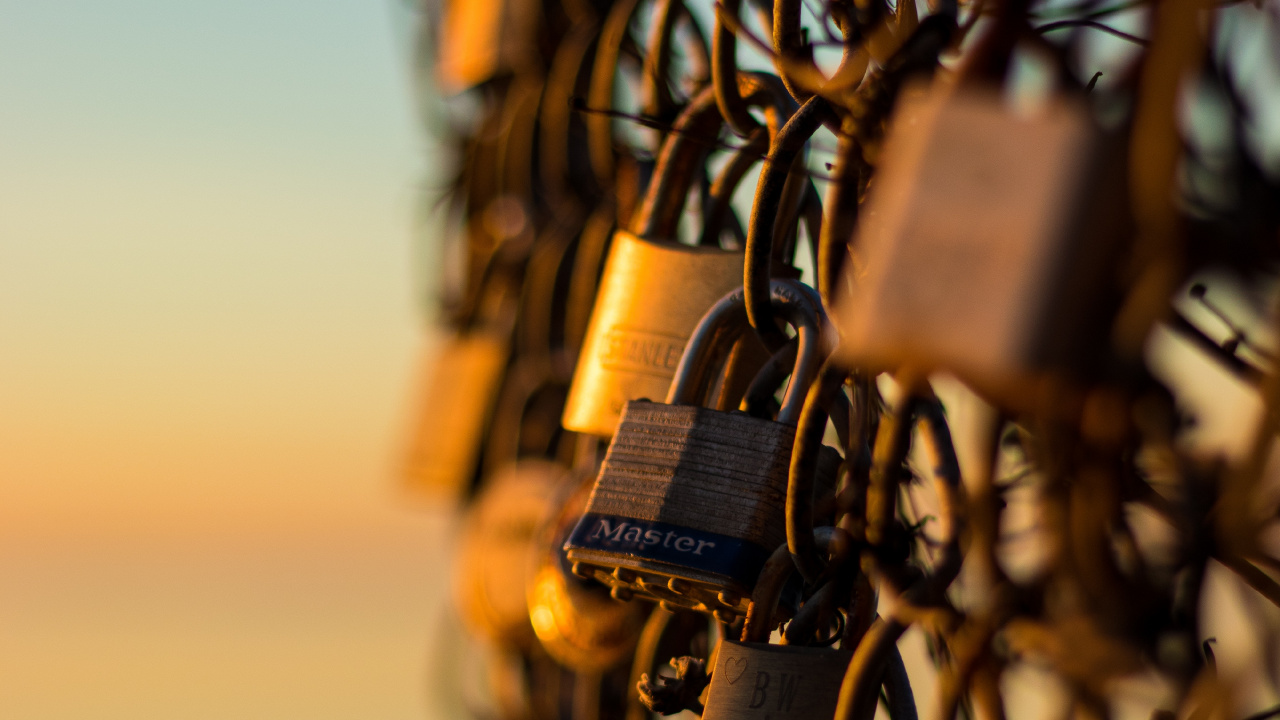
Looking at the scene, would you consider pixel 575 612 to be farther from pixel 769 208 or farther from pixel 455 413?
pixel 455 413

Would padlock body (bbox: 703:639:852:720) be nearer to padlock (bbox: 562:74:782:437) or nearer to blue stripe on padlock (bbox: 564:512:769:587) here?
blue stripe on padlock (bbox: 564:512:769:587)

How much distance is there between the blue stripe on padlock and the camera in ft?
2.57

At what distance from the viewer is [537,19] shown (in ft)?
6.79

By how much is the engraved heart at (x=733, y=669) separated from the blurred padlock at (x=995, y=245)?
0.34 m

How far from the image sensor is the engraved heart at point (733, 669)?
2.46 feet

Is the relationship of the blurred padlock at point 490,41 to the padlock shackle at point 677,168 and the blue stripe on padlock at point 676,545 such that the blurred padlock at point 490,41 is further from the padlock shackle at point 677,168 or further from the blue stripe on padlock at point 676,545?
the blue stripe on padlock at point 676,545

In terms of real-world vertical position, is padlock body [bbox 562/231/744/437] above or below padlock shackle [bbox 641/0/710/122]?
below

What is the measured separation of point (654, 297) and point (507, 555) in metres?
0.74

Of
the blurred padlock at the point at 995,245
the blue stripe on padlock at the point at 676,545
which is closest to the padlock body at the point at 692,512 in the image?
the blue stripe on padlock at the point at 676,545

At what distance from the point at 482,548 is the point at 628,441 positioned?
91 centimetres

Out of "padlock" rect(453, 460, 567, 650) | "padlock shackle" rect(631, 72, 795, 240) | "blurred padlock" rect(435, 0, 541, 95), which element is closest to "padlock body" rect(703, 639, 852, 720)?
"padlock shackle" rect(631, 72, 795, 240)

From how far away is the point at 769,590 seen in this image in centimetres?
76

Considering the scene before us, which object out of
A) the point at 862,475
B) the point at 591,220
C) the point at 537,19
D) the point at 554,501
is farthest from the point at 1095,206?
the point at 537,19

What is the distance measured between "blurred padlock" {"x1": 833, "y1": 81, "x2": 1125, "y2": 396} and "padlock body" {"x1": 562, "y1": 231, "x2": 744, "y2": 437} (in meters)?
0.57
